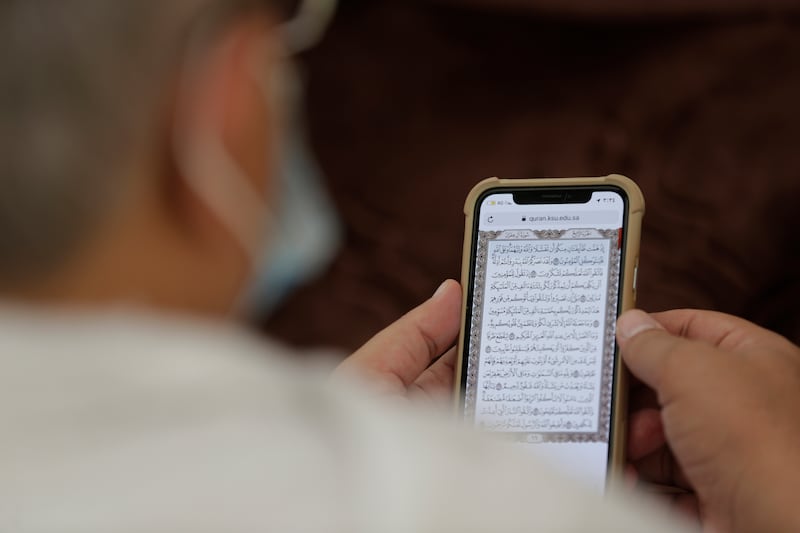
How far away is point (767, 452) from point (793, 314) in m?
0.18

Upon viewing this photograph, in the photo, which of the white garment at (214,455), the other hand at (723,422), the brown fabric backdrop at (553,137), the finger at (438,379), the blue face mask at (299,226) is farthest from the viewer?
the blue face mask at (299,226)

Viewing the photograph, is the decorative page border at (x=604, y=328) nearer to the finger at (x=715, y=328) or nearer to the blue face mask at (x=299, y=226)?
the finger at (x=715, y=328)

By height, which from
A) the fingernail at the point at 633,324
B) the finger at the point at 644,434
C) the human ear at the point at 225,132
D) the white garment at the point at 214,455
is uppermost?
the human ear at the point at 225,132

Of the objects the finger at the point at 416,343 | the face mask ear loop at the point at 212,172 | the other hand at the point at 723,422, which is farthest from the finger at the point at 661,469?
the face mask ear loop at the point at 212,172

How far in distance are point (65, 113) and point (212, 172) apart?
5 centimetres

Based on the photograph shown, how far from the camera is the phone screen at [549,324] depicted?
0.46 metres

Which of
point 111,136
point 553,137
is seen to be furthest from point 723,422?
point 553,137

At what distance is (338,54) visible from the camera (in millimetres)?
911

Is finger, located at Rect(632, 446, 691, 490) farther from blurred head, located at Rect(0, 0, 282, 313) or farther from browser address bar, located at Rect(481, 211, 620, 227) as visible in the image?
blurred head, located at Rect(0, 0, 282, 313)

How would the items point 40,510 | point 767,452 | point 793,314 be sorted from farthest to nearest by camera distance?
point 793,314, point 767,452, point 40,510

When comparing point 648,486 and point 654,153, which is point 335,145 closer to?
point 654,153

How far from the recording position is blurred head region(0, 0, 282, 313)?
0.26 m

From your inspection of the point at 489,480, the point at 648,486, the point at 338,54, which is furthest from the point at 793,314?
the point at 338,54

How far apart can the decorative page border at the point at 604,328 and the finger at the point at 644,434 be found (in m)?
0.02
